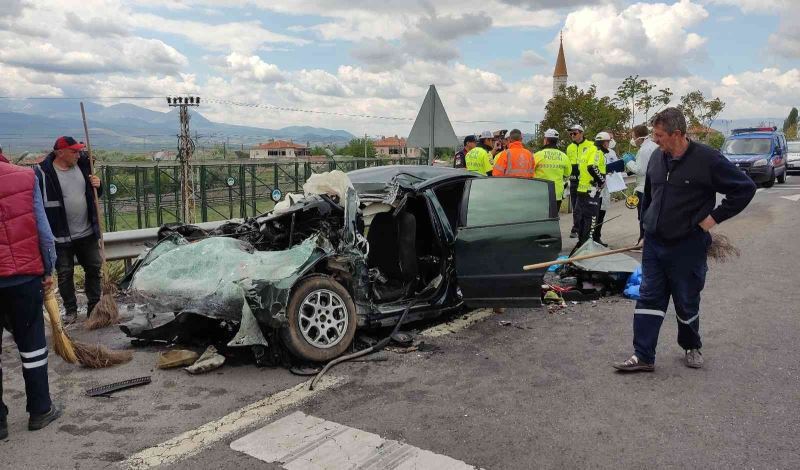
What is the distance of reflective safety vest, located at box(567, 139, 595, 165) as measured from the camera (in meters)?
9.30

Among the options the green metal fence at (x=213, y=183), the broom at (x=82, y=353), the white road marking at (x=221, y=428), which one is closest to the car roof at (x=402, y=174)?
the white road marking at (x=221, y=428)

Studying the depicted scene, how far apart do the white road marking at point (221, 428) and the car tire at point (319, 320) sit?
1.00 ft

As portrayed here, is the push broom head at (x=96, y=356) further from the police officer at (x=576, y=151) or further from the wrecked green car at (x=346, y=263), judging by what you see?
the police officer at (x=576, y=151)

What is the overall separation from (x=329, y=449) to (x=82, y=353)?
2.46 meters

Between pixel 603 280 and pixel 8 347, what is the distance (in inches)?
229

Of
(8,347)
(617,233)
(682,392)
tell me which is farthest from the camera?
(617,233)

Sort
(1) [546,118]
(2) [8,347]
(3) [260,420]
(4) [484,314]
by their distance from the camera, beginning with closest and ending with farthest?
(3) [260,420], (2) [8,347], (4) [484,314], (1) [546,118]

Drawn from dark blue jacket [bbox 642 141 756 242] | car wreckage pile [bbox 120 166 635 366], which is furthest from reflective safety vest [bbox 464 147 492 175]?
dark blue jacket [bbox 642 141 756 242]

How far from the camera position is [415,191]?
534 centimetres

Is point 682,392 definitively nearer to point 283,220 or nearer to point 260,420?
point 260,420

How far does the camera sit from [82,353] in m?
4.67

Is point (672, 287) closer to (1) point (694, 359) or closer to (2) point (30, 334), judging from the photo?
(1) point (694, 359)

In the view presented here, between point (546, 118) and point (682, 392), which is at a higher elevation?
point (546, 118)

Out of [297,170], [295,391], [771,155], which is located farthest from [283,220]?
[297,170]
